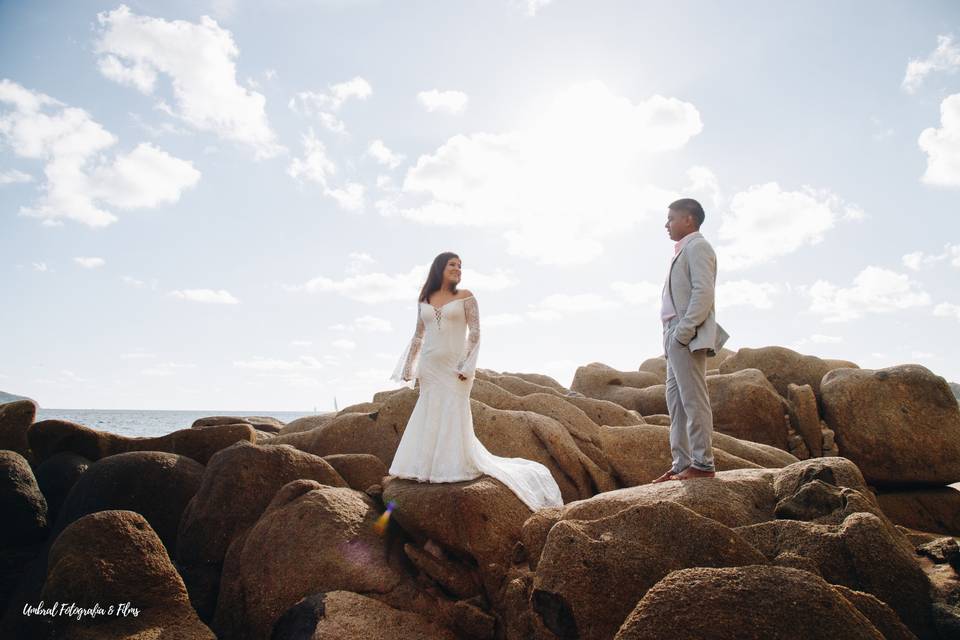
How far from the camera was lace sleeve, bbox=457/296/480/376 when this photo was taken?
25.2ft

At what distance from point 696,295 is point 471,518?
347 cm

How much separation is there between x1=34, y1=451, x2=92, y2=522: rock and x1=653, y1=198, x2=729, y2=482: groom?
8.90 meters

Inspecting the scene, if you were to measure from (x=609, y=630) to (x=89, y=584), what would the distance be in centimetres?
455

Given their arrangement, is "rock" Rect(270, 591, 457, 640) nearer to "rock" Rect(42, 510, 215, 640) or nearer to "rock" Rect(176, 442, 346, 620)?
"rock" Rect(42, 510, 215, 640)

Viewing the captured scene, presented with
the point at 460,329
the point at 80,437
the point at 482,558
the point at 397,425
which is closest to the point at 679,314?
the point at 460,329

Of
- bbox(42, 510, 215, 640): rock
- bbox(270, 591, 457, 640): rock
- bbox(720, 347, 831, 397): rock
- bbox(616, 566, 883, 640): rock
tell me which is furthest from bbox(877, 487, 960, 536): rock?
bbox(42, 510, 215, 640): rock

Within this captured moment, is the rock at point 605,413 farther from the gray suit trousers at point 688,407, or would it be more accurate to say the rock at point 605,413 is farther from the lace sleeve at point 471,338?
the gray suit trousers at point 688,407

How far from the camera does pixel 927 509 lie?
11336 millimetres

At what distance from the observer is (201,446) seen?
10359mm

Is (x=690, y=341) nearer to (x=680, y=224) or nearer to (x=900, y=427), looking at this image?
(x=680, y=224)

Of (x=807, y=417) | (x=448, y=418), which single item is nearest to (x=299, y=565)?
(x=448, y=418)

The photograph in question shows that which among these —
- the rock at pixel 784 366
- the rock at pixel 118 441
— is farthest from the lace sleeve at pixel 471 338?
the rock at pixel 784 366

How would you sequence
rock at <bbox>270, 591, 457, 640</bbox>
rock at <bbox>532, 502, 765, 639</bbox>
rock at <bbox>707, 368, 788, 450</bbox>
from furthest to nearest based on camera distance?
rock at <bbox>707, 368, 788, 450</bbox> → rock at <bbox>270, 591, 457, 640</bbox> → rock at <bbox>532, 502, 765, 639</bbox>

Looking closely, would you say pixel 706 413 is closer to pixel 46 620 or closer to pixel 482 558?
pixel 482 558
